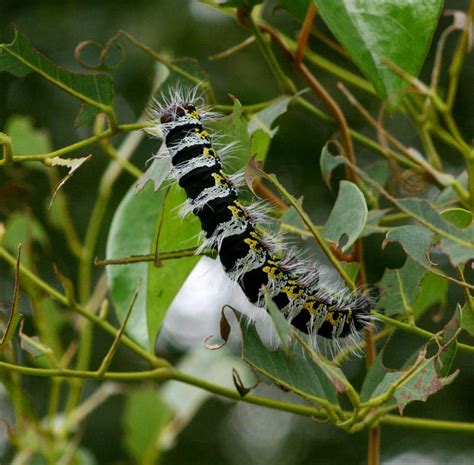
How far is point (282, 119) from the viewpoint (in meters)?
3.84

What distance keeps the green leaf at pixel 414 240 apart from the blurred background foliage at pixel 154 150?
2565 millimetres

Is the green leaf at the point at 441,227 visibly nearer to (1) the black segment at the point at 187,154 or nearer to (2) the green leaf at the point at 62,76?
(1) the black segment at the point at 187,154

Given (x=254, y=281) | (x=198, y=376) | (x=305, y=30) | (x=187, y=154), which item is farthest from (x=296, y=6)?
(x=198, y=376)

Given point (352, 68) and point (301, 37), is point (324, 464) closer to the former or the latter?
point (352, 68)

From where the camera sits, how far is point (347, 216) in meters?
1.01

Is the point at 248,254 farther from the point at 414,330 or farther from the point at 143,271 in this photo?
the point at 143,271

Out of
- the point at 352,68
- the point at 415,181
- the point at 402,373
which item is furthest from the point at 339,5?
the point at 352,68

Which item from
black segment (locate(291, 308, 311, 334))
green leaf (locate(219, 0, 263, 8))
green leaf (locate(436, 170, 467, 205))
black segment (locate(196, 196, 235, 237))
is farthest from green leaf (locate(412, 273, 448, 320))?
green leaf (locate(219, 0, 263, 8))

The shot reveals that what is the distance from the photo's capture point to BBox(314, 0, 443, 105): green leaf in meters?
1.02

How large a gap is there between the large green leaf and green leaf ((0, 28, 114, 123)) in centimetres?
23

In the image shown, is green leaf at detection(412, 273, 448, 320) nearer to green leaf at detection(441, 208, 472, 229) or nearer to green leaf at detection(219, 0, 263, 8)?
green leaf at detection(441, 208, 472, 229)

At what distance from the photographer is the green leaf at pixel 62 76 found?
110 cm

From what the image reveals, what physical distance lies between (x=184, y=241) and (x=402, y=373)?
0.38m

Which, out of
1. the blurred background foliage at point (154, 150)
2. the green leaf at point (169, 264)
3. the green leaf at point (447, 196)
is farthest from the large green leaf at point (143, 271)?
the blurred background foliage at point (154, 150)
